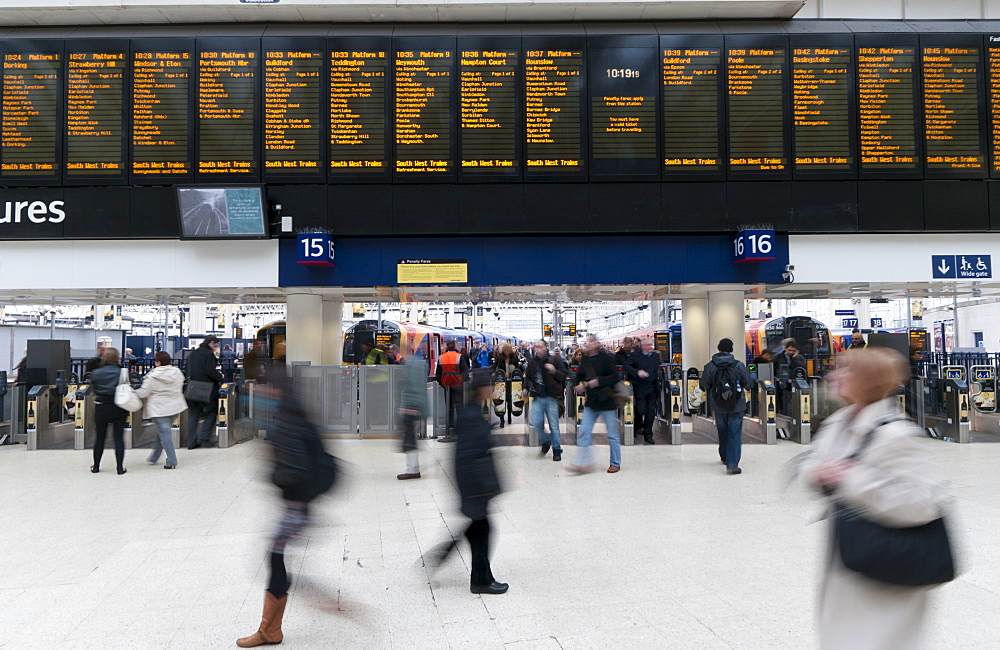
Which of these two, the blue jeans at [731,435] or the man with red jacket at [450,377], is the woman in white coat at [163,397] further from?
the blue jeans at [731,435]

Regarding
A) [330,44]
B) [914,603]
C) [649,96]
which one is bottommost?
[914,603]

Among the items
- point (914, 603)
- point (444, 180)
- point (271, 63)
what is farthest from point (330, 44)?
point (914, 603)

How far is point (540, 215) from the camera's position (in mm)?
11406

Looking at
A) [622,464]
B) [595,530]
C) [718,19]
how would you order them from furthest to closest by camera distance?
[718,19] < [622,464] < [595,530]

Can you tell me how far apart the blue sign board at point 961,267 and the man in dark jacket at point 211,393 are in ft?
41.6

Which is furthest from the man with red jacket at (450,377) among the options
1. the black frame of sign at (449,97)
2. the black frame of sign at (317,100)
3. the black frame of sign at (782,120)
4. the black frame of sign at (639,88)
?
the black frame of sign at (782,120)

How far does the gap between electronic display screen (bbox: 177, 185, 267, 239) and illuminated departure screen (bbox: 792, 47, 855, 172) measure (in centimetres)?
945

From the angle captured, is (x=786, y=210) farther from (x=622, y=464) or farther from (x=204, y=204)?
(x=204, y=204)

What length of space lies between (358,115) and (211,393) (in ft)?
17.8

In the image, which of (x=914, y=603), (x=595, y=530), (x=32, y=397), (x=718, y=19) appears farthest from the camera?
(x=718, y=19)

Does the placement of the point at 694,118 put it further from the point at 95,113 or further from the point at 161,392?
the point at 95,113

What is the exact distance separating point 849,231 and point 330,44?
31.8 ft

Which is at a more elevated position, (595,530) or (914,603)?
(914,603)

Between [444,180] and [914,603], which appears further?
[444,180]
